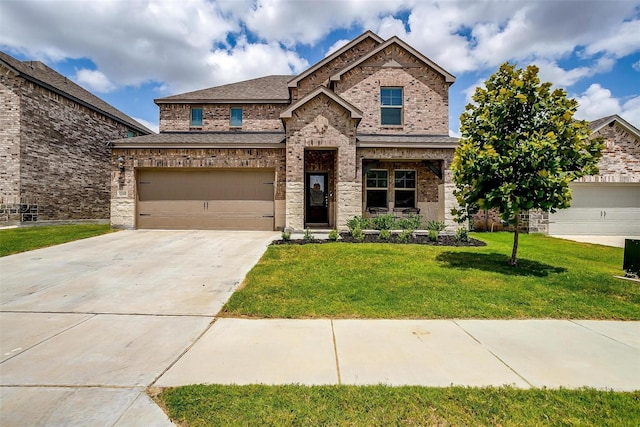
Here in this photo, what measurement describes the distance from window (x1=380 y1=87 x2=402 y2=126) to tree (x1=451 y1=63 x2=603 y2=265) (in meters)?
7.30

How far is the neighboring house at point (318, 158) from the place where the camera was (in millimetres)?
12586

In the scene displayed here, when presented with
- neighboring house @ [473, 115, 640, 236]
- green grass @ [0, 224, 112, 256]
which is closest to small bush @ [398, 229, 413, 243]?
neighboring house @ [473, 115, 640, 236]

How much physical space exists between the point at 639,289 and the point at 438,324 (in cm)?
491

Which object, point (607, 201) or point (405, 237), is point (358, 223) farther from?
point (607, 201)

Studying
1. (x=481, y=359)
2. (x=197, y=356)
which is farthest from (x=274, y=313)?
(x=481, y=359)

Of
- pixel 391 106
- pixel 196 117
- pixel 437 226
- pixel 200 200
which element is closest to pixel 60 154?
pixel 196 117

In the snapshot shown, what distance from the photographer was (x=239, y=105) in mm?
16891

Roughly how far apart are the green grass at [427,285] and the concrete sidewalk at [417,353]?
371mm

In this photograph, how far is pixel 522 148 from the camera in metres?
6.92

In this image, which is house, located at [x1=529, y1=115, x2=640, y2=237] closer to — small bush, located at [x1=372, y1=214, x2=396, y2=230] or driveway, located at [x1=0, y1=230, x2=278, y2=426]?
small bush, located at [x1=372, y1=214, x2=396, y2=230]

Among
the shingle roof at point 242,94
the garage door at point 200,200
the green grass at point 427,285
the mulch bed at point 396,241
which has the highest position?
the shingle roof at point 242,94

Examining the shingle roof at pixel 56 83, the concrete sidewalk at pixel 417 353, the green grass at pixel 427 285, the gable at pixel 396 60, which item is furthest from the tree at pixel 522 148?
the shingle roof at pixel 56 83

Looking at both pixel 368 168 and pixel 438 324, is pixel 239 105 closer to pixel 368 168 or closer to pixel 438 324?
pixel 368 168

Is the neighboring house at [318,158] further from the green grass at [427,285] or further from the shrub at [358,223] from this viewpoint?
the green grass at [427,285]
